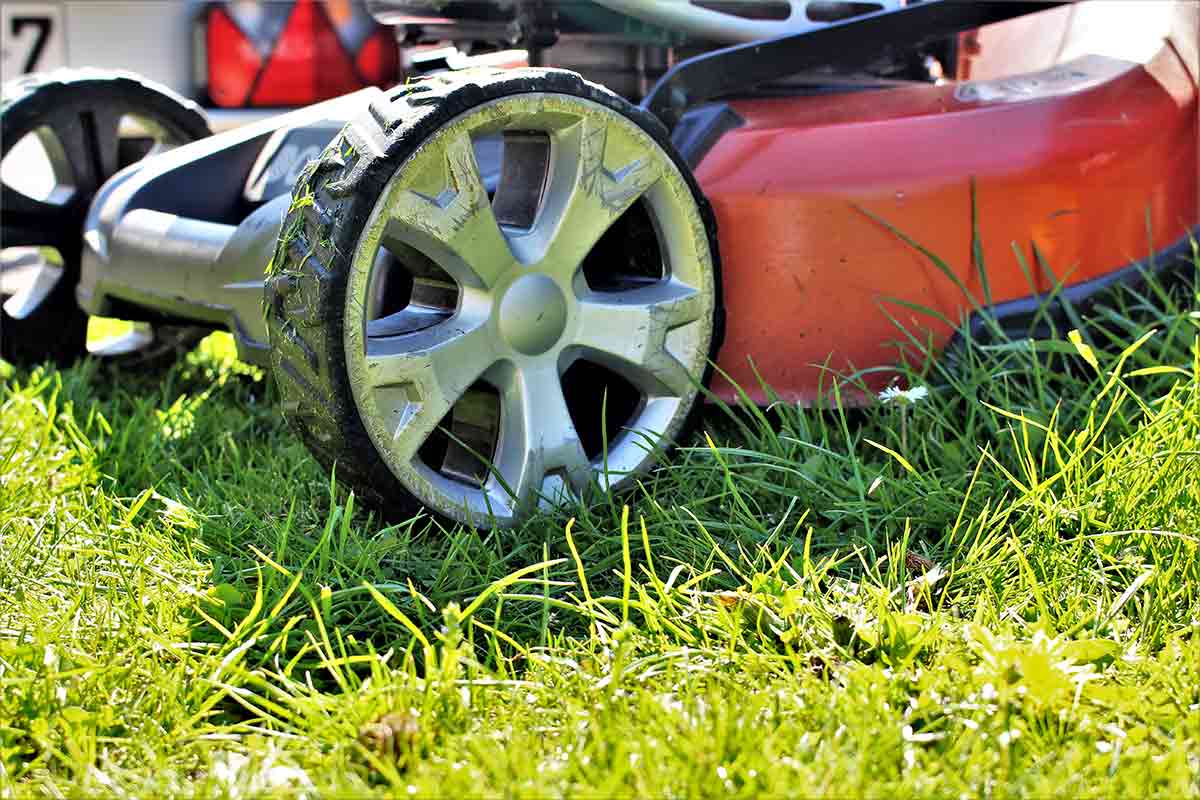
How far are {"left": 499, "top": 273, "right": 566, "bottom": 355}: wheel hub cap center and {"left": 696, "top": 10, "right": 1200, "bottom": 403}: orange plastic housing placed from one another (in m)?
0.41

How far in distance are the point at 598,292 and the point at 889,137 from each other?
0.60 m

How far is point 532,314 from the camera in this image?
2.05 m

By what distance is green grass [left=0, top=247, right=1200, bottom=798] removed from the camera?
4.57ft

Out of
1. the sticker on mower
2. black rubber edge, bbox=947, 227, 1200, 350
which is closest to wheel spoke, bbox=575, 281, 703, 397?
black rubber edge, bbox=947, 227, 1200, 350

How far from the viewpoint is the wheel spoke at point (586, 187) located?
2.07 metres

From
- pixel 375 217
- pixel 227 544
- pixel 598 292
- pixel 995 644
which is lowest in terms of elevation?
pixel 227 544

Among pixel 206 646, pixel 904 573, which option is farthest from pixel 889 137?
pixel 206 646

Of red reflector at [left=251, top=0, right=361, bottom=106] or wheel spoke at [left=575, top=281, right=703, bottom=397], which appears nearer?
wheel spoke at [left=575, top=281, right=703, bottom=397]

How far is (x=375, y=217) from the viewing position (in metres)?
1.87

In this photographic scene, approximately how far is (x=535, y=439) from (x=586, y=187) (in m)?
0.38

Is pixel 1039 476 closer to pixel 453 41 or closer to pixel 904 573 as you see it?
pixel 904 573

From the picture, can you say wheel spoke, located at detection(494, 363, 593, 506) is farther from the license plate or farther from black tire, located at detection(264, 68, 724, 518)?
the license plate

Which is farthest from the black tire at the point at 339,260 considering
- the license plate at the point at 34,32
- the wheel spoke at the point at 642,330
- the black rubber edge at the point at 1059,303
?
the license plate at the point at 34,32

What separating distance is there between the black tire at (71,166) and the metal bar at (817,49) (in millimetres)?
1138
